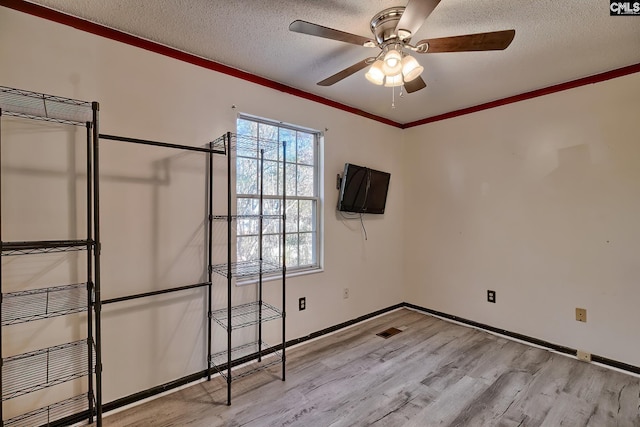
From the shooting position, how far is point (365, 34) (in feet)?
6.33

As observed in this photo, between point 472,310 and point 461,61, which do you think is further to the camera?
point 472,310

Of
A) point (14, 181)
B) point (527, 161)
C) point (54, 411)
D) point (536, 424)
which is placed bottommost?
point (536, 424)

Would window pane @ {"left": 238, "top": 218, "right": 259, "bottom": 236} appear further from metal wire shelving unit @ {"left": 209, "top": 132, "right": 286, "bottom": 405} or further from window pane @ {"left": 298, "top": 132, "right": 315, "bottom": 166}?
window pane @ {"left": 298, "top": 132, "right": 315, "bottom": 166}

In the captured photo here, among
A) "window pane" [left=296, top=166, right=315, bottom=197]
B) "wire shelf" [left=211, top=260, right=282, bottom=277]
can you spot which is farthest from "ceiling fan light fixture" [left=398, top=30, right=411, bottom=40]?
"wire shelf" [left=211, top=260, right=282, bottom=277]

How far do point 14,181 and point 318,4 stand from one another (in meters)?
1.87

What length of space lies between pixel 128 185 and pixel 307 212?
154 centimetres

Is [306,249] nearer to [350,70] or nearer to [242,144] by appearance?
[242,144]

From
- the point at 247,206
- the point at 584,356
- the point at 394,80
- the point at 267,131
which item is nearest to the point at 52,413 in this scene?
the point at 247,206

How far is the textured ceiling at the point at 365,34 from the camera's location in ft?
5.46

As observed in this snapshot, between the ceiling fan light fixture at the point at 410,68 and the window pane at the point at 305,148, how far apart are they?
1.27m

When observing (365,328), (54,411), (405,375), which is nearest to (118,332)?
(54,411)

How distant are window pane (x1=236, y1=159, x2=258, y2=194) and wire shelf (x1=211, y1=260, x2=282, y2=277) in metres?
0.59

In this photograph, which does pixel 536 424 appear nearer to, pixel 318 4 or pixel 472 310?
pixel 472 310

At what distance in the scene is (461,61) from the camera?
2.24 metres
